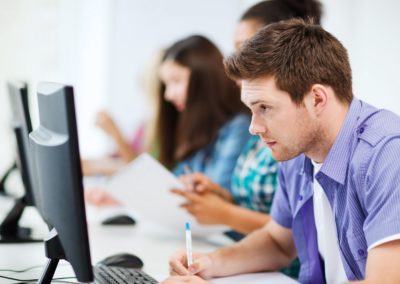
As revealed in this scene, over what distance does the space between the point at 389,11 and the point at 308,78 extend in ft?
4.96

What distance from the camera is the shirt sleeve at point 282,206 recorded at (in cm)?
140

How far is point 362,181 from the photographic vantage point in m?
1.02

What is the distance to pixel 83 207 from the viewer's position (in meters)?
0.83

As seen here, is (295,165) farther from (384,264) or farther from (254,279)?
(384,264)

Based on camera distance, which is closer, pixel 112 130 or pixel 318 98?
pixel 318 98

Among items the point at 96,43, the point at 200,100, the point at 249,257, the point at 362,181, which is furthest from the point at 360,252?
the point at 96,43

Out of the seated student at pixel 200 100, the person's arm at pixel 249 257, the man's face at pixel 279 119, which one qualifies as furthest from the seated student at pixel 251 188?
the man's face at pixel 279 119

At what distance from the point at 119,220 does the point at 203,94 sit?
60 centimetres

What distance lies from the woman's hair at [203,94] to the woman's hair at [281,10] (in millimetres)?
463

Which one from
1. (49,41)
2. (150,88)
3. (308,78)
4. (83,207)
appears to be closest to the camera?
(83,207)

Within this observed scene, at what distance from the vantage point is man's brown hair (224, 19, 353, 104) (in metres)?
1.08

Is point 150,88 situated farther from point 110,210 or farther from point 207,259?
point 207,259

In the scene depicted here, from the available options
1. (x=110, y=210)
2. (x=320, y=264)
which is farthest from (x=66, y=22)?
(x=320, y=264)

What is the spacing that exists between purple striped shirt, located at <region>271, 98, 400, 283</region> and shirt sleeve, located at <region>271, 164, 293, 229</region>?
6.7 inches
